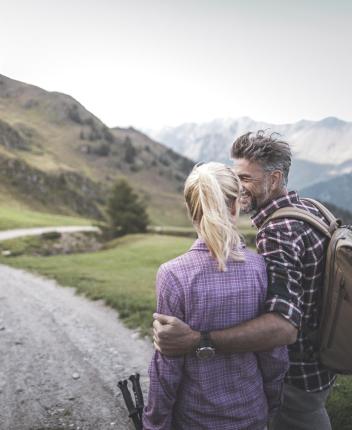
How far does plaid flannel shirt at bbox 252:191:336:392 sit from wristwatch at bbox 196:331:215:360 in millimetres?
551

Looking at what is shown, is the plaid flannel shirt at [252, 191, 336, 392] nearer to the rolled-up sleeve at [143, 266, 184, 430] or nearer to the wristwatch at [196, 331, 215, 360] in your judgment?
the wristwatch at [196, 331, 215, 360]

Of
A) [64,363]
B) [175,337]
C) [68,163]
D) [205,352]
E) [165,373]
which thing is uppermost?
[175,337]

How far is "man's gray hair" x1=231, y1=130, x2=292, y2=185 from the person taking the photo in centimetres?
352

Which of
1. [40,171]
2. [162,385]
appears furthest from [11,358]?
[40,171]

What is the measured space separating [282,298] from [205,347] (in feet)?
2.38

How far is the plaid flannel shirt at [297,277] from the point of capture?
10.3 ft

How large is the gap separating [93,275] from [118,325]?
363 inches

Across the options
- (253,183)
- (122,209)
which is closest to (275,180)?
(253,183)

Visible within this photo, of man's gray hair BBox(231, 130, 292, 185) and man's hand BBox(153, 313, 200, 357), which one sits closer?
man's hand BBox(153, 313, 200, 357)

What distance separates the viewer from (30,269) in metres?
23.0

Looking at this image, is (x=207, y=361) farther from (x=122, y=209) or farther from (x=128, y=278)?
(x=122, y=209)

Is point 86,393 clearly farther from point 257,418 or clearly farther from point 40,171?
point 40,171

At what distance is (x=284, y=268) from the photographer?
10.4 ft

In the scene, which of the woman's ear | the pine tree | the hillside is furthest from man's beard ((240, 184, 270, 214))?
the hillside
